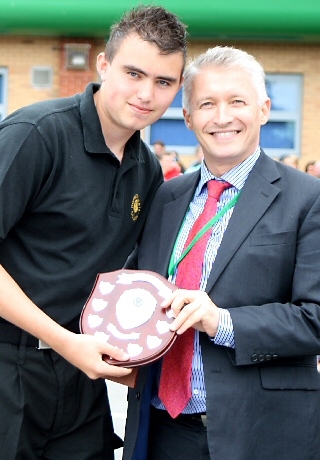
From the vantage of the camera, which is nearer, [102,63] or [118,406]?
[102,63]

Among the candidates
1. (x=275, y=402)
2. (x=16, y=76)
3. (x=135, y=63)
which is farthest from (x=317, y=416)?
(x=16, y=76)

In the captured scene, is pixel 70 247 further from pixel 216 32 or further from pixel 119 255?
pixel 216 32

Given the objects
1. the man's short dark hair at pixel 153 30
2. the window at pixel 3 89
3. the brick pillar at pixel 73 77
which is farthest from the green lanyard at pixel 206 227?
the window at pixel 3 89

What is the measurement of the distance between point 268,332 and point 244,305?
0.13m

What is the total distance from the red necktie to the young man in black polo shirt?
344mm

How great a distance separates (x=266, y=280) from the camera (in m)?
2.52

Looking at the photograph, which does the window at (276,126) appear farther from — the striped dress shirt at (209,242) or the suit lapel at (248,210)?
the suit lapel at (248,210)

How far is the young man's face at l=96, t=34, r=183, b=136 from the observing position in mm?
2732

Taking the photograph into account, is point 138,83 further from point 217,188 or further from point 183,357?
point 183,357

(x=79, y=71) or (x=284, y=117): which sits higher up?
(x=79, y=71)

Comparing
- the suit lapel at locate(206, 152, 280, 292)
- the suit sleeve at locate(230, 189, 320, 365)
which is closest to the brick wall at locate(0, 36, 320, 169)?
the suit lapel at locate(206, 152, 280, 292)

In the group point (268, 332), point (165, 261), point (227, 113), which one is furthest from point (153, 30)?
point (268, 332)

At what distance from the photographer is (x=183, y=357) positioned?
8.52 feet

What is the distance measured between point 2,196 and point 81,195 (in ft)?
1.04
